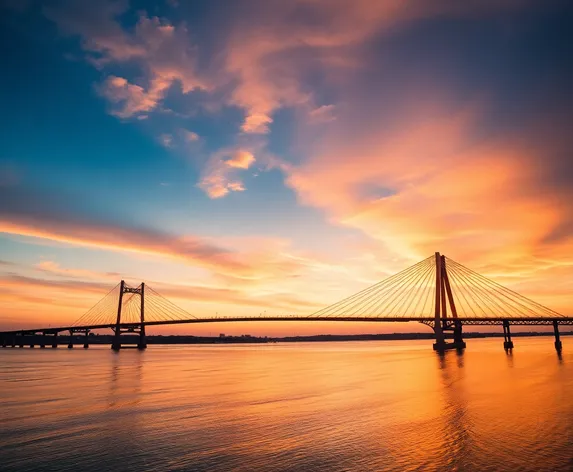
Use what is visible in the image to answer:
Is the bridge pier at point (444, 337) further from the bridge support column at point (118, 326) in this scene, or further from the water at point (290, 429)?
the bridge support column at point (118, 326)

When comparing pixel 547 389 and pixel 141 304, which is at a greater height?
pixel 141 304

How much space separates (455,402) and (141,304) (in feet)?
434

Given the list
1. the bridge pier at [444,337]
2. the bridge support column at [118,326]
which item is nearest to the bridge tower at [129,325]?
the bridge support column at [118,326]

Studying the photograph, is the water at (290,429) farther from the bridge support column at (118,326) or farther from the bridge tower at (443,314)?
the bridge support column at (118,326)

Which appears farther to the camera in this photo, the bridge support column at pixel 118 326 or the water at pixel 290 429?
the bridge support column at pixel 118 326

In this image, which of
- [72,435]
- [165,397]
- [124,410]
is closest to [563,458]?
[72,435]

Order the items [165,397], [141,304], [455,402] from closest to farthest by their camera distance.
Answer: [455,402], [165,397], [141,304]

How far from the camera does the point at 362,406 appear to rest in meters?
24.0

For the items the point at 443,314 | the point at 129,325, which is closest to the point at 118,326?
the point at 129,325

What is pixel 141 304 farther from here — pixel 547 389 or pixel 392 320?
pixel 547 389

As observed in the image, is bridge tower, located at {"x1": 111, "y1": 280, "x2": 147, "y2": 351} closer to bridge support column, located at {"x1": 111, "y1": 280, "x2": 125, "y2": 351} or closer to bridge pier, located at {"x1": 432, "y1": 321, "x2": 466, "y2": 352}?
bridge support column, located at {"x1": 111, "y1": 280, "x2": 125, "y2": 351}

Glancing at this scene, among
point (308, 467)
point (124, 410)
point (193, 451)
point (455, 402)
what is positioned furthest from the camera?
point (455, 402)

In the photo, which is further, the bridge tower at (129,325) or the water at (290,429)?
the bridge tower at (129,325)

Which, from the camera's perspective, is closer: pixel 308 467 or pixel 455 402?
pixel 308 467
